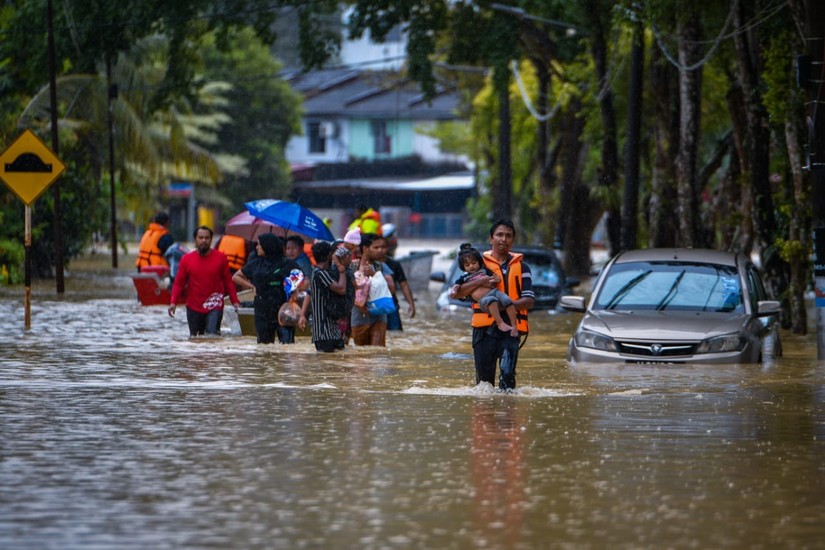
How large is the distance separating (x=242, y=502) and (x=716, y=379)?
8065 mm

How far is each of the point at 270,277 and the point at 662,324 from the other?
4950mm

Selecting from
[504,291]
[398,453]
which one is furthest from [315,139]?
[398,453]

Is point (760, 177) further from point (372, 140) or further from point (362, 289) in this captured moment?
point (372, 140)

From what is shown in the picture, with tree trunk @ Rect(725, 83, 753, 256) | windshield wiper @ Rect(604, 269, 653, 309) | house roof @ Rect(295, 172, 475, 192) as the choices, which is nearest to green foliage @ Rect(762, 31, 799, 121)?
tree trunk @ Rect(725, 83, 753, 256)

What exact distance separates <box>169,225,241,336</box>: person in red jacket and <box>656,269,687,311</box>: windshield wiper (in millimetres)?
5404

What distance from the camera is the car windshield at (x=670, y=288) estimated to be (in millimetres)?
18578

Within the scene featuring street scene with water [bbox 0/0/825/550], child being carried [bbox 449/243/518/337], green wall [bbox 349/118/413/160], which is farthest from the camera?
green wall [bbox 349/118/413/160]

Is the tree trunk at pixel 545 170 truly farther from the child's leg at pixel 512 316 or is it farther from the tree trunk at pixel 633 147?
the child's leg at pixel 512 316

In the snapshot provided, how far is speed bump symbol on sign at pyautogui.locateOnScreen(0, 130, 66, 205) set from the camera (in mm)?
25375

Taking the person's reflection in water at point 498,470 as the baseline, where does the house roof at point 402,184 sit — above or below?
above

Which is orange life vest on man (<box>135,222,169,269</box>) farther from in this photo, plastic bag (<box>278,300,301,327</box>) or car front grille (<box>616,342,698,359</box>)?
car front grille (<box>616,342,698,359</box>)

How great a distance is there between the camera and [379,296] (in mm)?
20062

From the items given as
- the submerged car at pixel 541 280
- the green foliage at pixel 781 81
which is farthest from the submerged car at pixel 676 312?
the submerged car at pixel 541 280

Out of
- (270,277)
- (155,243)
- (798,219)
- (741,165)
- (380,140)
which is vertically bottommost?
(270,277)
